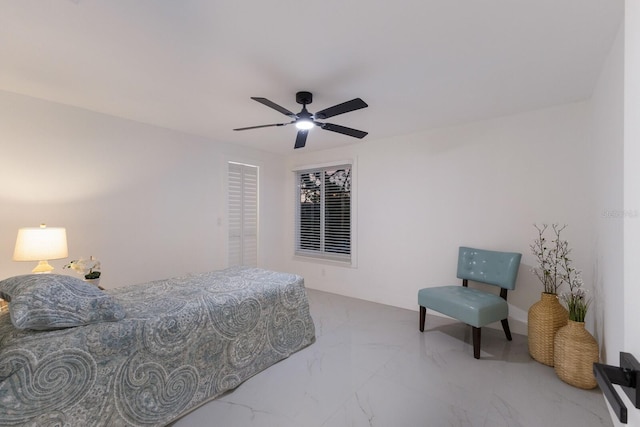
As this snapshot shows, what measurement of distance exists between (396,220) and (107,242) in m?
3.60

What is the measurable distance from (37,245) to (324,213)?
3.53 m

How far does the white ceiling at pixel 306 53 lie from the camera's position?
154 cm

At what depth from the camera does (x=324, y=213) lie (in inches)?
191

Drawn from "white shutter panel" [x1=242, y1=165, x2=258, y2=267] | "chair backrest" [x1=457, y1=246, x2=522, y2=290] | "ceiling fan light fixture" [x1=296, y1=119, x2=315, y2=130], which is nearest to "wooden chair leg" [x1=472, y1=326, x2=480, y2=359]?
"chair backrest" [x1=457, y1=246, x2=522, y2=290]

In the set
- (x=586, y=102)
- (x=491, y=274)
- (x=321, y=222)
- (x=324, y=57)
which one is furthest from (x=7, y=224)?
(x=586, y=102)

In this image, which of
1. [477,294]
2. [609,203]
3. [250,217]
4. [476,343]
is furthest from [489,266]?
[250,217]

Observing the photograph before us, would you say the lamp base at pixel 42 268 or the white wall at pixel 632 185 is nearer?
the white wall at pixel 632 185

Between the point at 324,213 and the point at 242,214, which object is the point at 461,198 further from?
the point at 242,214

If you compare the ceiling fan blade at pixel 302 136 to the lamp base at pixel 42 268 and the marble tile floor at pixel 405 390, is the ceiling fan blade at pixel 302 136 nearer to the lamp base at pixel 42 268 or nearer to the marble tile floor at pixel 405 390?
the marble tile floor at pixel 405 390

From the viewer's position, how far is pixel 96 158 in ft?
10.0

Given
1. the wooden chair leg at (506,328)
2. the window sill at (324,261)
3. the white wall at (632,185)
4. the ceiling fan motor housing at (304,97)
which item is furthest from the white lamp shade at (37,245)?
the wooden chair leg at (506,328)

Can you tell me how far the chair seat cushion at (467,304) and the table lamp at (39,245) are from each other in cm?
354

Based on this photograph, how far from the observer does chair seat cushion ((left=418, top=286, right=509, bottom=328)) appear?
99.3 inches

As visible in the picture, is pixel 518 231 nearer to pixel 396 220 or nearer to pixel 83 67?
pixel 396 220
